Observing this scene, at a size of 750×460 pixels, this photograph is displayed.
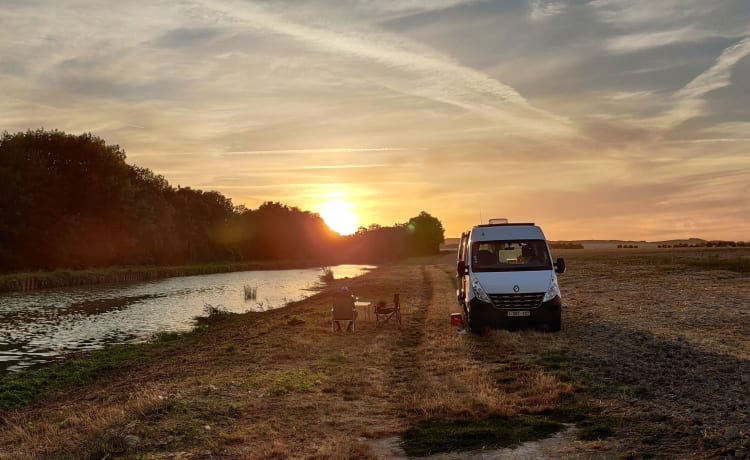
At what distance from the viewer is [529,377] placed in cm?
1198

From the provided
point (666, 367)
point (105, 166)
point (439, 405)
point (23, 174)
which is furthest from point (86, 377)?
point (105, 166)

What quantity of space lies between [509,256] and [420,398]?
9.87 m

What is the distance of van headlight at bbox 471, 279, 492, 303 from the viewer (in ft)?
59.4

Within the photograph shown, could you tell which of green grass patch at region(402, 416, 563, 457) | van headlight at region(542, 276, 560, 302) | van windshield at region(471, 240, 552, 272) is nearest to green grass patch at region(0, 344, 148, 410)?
green grass patch at region(402, 416, 563, 457)

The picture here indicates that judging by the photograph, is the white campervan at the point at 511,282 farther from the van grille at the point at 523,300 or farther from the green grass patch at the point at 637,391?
the green grass patch at the point at 637,391

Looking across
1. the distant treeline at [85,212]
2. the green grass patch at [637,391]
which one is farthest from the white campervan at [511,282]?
the distant treeline at [85,212]

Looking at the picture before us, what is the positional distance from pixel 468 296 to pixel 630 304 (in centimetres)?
994

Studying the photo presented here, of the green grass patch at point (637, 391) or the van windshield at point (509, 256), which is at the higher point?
the van windshield at point (509, 256)

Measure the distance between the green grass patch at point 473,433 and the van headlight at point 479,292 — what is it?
8904 millimetres

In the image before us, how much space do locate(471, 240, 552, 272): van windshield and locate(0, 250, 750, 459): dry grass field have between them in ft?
7.21

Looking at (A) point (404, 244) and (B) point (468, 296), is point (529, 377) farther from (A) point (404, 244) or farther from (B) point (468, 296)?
(A) point (404, 244)

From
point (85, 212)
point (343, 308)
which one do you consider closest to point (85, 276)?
point (85, 212)

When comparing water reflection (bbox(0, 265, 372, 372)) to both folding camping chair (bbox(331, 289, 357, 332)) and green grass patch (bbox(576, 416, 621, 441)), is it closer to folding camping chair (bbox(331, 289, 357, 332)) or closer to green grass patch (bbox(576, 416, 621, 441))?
Answer: folding camping chair (bbox(331, 289, 357, 332))

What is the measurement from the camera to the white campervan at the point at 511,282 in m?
18.0
